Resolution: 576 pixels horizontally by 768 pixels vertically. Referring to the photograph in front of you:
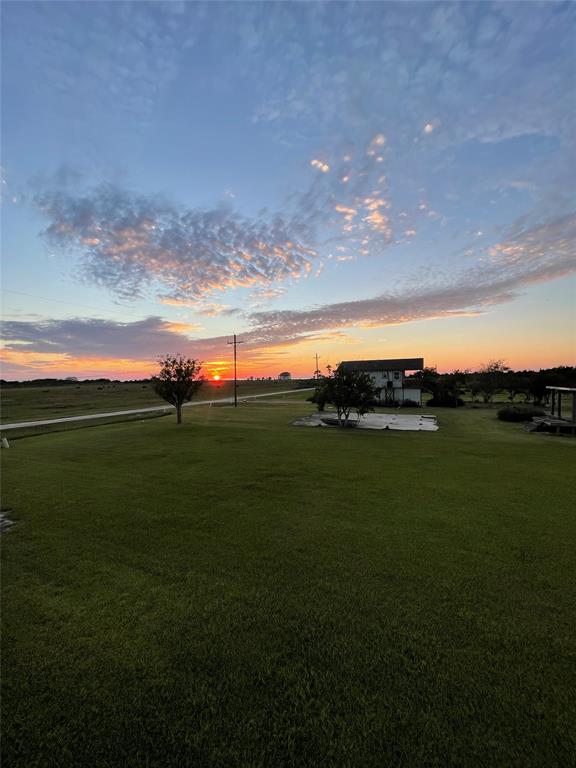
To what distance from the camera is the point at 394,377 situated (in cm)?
5900

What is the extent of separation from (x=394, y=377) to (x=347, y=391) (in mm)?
33093

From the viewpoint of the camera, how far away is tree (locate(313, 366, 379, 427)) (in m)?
28.7

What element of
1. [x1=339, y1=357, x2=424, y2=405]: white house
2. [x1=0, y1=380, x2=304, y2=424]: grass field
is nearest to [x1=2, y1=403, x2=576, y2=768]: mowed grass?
[x1=0, y1=380, x2=304, y2=424]: grass field

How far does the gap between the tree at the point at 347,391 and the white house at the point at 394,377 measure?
25.6 meters

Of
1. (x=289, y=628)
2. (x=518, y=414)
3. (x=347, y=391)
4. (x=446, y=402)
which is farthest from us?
(x=446, y=402)

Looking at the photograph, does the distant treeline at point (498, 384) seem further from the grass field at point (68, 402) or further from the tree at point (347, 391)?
the grass field at point (68, 402)

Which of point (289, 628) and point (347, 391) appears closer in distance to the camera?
point (289, 628)

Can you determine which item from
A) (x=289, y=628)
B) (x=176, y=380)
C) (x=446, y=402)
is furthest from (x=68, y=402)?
(x=289, y=628)

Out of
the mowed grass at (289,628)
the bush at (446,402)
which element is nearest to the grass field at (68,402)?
the bush at (446,402)

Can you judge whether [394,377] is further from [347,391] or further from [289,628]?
Result: [289,628]

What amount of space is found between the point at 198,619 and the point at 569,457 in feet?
63.4

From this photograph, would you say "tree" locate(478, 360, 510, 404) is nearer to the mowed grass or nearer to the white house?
the white house

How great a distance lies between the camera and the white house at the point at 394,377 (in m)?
54.9

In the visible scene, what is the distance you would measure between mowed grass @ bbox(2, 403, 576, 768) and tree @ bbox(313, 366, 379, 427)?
1769cm
